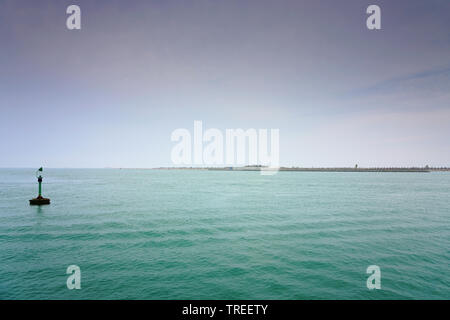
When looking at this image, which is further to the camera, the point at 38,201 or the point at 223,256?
the point at 38,201

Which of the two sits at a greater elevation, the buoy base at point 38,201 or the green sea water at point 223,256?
the buoy base at point 38,201
